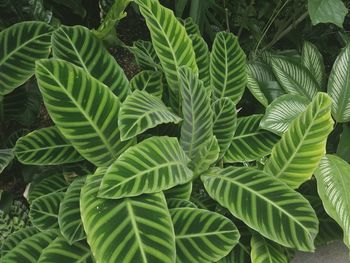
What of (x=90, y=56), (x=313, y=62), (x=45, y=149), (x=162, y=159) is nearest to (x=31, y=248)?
(x=45, y=149)

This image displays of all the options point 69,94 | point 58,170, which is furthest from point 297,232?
point 58,170

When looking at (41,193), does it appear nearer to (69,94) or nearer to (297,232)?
(69,94)

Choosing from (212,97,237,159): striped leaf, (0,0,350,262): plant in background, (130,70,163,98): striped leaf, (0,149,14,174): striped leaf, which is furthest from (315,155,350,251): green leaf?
(0,149,14,174): striped leaf

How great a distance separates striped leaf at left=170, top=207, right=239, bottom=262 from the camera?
992 mm

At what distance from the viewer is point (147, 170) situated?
1.00 meters

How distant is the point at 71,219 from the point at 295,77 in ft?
2.92

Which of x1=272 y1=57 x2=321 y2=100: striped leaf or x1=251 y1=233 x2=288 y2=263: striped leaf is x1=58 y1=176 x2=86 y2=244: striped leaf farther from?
x1=272 y1=57 x2=321 y2=100: striped leaf

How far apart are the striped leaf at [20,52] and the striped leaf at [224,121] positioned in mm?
495

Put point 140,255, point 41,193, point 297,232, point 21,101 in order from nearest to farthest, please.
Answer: point 140,255, point 297,232, point 41,193, point 21,101

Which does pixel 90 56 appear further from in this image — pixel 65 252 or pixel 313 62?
pixel 313 62

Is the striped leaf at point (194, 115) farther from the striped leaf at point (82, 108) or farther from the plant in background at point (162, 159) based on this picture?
the striped leaf at point (82, 108)

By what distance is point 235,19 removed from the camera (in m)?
1.93

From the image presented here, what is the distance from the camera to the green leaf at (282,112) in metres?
1.26

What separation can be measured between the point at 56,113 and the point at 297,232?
591 millimetres
